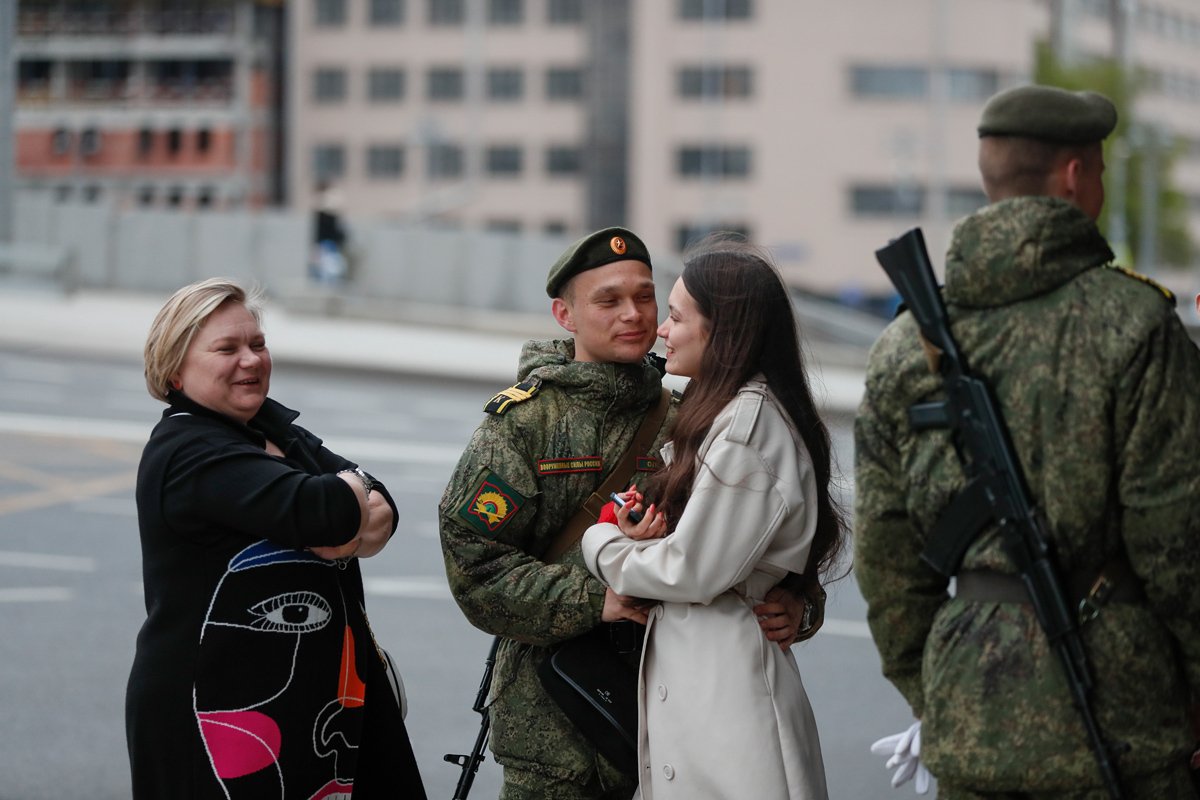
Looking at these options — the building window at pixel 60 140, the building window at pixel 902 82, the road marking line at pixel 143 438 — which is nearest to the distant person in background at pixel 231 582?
the road marking line at pixel 143 438

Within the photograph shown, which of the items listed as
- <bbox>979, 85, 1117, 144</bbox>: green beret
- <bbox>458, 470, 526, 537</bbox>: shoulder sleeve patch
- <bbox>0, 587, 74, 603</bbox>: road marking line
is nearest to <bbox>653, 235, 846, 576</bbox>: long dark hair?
<bbox>458, 470, 526, 537</bbox>: shoulder sleeve patch

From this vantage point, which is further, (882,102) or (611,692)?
(882,102)

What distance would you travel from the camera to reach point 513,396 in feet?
13.2

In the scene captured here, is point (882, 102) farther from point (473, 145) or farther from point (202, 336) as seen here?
point (202, 336)

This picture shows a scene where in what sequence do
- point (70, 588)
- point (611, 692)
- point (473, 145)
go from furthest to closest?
point (473, 145) < point (70, 588) < point (611, 692)

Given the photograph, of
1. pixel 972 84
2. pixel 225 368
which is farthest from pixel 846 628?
pixel 972 84

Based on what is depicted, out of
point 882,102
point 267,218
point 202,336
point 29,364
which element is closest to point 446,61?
point 882,102

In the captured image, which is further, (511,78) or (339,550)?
(511,78)

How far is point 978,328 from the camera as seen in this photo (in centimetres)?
321

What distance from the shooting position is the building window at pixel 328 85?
89125mm

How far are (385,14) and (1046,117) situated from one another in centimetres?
8925

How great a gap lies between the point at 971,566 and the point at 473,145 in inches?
2882

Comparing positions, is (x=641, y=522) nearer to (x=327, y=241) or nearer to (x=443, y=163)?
(x=327, y=241)

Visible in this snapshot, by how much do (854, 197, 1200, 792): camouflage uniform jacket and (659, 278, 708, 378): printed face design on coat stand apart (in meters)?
0.69
